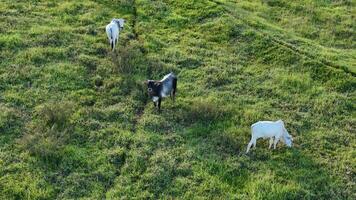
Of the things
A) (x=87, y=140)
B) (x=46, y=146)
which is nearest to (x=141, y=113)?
(x=87, y=140)

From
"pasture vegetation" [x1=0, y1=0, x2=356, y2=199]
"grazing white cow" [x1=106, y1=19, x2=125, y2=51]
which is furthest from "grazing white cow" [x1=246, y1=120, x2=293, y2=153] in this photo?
"grazing white cow" [x1=106, y1=19, x2=125, y2=51]

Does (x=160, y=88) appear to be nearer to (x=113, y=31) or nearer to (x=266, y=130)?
(x=266, y=130)

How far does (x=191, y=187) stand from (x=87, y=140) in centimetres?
370

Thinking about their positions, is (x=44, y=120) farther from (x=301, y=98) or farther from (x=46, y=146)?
(x=301, y=98)

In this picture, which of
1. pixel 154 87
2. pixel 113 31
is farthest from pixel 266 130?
pixel 113 31

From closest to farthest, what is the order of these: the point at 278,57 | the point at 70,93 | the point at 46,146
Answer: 1. the point at 46,146
2. the point at 70,93
3. the point at 278,57

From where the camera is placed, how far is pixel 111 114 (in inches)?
689

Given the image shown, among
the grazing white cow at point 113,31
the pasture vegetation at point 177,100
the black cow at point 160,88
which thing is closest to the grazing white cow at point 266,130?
the pasture vegetation at point 177,100

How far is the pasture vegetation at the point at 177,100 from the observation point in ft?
48.9

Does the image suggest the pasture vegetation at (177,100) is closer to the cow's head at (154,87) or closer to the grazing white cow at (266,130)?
the grazing white cow at (266,130)

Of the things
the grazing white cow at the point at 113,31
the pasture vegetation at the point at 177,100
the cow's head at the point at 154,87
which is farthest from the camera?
the grazing white cow at the point at 113,31

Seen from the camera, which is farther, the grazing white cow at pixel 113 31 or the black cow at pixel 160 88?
the grazing white cow at pixel 113 31

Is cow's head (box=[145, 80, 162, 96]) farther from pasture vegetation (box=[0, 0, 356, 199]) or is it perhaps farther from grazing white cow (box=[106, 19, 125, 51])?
grazing white cow (box=[106, 19, 125, 51])

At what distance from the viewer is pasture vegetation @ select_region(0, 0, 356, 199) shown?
587 inches
